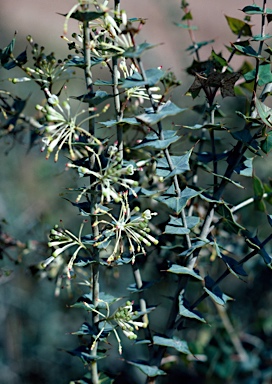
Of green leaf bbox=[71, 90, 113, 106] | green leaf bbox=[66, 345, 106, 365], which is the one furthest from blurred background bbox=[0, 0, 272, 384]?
green leaf bbox=[71, 90, 113, 106]

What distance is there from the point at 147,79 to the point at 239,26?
8.0 inches

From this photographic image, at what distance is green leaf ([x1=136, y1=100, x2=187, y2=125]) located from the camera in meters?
0.42

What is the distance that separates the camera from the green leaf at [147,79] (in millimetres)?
417

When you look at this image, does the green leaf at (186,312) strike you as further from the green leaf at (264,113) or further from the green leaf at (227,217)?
the green leaf at (264,113)

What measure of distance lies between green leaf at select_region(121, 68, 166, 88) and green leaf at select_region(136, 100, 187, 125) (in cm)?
2

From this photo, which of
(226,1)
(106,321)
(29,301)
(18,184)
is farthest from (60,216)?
A: (226,1)

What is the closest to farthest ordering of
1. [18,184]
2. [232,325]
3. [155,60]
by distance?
[232,325] → [18,184] → [155,60]

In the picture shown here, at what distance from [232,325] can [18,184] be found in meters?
0.81

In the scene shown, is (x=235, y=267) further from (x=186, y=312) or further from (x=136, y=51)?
(x=136, y=51)

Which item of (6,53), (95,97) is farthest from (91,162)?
(6,53)

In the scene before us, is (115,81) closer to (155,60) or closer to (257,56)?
(257,56)

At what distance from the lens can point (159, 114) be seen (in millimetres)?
429

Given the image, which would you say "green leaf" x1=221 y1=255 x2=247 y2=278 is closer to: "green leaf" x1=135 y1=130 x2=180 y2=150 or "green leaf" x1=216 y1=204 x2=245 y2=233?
"green leaf" x1=216 y1=204 x2=245 y2=233

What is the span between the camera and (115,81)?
1.52 feet
